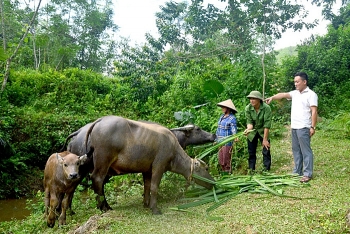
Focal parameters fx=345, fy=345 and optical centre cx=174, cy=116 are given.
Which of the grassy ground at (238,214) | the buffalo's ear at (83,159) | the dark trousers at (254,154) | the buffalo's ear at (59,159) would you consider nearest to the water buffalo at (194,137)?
the dark trousers at (254,154)

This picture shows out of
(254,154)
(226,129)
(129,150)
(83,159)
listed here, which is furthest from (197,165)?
(254,154)

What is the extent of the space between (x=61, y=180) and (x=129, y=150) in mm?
1089

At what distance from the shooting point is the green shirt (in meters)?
6.42

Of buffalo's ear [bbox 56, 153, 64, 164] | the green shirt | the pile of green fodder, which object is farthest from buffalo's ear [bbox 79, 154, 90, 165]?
the green shirt

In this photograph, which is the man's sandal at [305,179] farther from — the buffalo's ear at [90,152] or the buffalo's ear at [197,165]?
the buffalo's ear at [90,152]

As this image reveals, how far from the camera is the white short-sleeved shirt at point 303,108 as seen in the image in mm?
5422

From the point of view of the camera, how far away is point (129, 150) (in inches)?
195

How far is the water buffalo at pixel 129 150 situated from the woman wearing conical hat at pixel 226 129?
66.7 inches

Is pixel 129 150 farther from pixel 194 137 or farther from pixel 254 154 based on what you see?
pixel 254 154

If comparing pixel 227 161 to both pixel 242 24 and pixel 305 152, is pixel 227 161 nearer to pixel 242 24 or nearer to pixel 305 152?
pixel 305 152

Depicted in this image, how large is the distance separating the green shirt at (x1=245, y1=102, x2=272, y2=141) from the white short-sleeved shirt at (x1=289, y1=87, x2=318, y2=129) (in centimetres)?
83

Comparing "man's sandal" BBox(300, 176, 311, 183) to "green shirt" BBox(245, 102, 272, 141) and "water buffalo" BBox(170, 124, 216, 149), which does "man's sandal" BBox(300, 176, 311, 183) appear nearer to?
"green shirt" BBox(245, 102, 272, 141)

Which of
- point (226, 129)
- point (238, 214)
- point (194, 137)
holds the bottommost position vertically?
point (238, 214)

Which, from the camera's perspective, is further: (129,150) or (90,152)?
(90,152)
